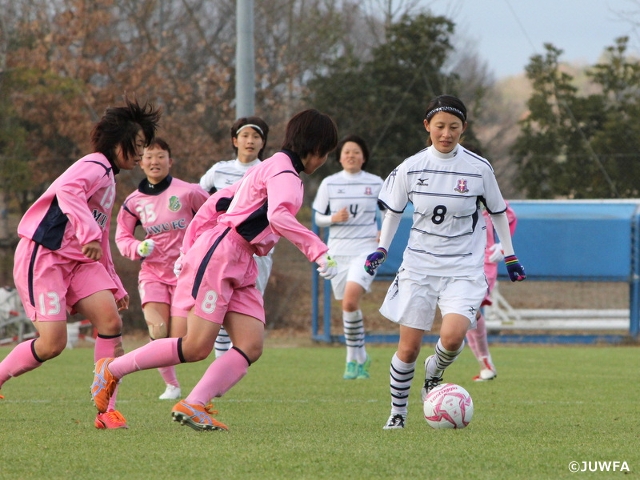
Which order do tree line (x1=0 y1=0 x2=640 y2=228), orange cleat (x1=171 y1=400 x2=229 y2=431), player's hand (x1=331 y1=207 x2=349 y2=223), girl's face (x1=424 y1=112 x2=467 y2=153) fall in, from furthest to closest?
tree line (x1=0 y1=0 x2=640 y2=228) < player's hand (x1=331 y1=207 x2=349 y2=223) < girl's face (x1=424 y1=112 x2=467 y2=153) < orange cleat (x1=171 y1=400 x2=229 y2=431)

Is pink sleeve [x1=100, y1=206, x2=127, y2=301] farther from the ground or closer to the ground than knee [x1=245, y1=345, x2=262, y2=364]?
farther from the ground

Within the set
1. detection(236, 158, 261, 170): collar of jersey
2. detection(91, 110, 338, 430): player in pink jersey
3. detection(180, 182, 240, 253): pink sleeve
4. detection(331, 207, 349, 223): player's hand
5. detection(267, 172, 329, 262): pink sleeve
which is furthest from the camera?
detection(331, 207, 349, 223): player's hand

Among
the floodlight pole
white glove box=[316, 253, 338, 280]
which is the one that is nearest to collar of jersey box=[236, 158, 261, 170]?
white glove box=[316, 253, 338, 280]

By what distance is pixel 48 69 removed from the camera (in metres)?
20.3

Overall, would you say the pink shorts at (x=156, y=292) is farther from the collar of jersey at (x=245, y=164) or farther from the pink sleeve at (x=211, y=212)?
the pink sleeve at (x=211, y=212)

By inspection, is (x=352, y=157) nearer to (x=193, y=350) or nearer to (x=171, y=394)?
(x=171, y=394)

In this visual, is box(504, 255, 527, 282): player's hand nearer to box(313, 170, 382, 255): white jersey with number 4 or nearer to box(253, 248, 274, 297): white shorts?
box(253, 248, 274, 297): white shorts

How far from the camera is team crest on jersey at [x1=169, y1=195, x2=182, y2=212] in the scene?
7836mm

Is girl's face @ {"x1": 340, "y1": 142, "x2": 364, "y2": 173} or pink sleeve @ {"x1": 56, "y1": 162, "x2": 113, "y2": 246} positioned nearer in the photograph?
pink sleeve @ {"x1": 56, "y1": 162, "x2": 113, "y2": 246}

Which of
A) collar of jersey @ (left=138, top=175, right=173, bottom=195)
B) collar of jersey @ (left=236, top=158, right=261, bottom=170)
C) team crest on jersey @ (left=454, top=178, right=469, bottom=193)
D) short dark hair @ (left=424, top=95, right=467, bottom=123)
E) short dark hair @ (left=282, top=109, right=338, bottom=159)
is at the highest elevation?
short dark hair @ (left=424, top=95, right=467, bottom=123)

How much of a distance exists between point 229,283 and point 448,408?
1440mm

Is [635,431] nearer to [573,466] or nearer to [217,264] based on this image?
[573,466]

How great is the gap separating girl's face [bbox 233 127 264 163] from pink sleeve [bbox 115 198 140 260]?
1.18 meters

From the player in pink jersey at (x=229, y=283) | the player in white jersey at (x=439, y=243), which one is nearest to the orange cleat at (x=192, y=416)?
the player in pink jersey at (x=229, y=283)
